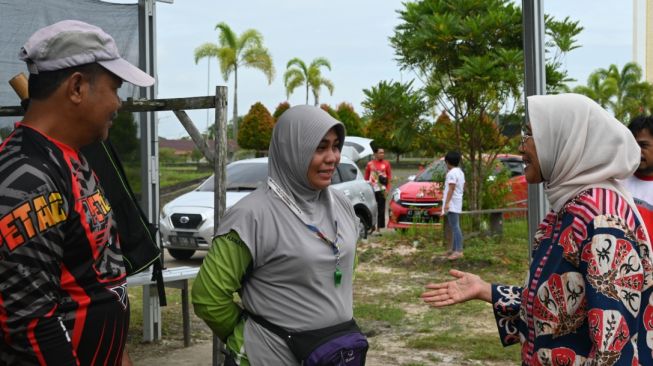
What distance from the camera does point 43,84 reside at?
209cm

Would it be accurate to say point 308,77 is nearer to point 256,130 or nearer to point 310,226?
point 256,130

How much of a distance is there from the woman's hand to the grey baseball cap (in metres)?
1.48

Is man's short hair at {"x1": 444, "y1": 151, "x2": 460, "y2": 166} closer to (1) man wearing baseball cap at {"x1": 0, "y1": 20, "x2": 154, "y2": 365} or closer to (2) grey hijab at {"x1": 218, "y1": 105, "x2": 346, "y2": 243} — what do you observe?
(2) grey hijab at {"x1": 218, "y1": 105, "x2": 346, "y2": 243}

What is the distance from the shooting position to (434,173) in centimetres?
1314

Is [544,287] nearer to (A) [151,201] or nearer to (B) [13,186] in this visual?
(B) [13,186]

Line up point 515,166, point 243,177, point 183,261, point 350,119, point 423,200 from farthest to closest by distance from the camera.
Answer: point 350,119 → point 515,166 → point 423,200 → point 243,177 → point 183,261

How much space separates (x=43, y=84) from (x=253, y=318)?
1.27 meters

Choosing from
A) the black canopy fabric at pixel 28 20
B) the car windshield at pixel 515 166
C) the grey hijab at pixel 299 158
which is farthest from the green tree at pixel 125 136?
the car windshield at pixel 515 166

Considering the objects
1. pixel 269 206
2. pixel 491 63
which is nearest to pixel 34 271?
pixel 269 206

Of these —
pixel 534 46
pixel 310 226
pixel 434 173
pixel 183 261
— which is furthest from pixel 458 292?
pixel 434 173

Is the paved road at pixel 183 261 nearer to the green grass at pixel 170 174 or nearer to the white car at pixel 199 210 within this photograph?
the white car at pixel 199 210

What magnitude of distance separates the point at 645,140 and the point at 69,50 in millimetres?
3349

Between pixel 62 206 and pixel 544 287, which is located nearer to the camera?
pixel 62 206

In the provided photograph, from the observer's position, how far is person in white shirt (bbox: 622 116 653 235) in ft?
13.3
